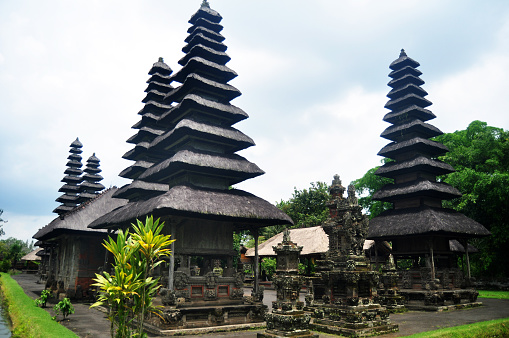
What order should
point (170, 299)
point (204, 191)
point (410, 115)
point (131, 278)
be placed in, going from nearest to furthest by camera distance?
point (131, 278)
point (170, 299)
point (204, 191)
point (410, 115)

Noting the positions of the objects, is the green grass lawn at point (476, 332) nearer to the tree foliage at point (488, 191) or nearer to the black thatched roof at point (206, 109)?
the black thatched roof at point (206, 109)

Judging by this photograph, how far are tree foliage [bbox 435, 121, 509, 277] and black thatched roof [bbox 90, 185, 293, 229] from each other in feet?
76.7

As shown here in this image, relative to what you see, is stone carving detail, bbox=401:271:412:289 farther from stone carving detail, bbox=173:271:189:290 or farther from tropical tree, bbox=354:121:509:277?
stone carving detail, bbox=173:271:189:290

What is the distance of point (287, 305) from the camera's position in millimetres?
11734

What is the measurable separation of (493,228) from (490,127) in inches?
515

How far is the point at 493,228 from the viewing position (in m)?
32.8

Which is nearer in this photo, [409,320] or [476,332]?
[476,332]

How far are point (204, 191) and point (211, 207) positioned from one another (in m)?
1.45

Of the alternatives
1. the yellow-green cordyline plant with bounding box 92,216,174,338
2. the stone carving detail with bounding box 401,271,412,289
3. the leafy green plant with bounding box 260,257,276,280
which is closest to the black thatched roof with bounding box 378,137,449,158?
the stone carving detail with bounding box 401,271,412,289

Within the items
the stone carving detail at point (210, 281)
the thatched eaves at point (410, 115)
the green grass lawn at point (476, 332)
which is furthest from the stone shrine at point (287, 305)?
the thatched eaves at point (410, 115)

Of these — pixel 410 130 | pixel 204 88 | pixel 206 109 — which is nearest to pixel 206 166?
pixel 206 109

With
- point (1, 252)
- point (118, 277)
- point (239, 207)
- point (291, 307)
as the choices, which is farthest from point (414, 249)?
point (1, 252)

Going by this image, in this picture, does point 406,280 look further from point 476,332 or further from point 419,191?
point 476,332

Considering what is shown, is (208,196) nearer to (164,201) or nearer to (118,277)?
(164,201)
